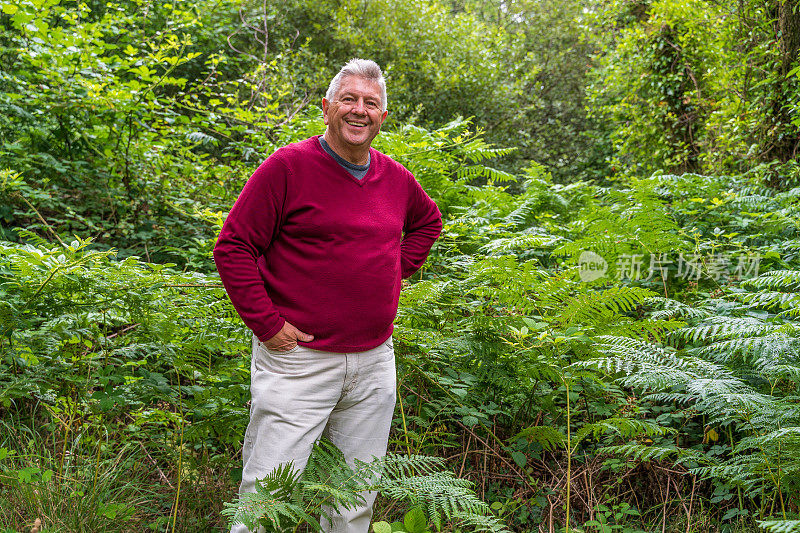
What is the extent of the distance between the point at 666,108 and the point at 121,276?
883cm

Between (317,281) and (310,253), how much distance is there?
11 cm

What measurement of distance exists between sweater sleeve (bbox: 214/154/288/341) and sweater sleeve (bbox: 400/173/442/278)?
0.82 m

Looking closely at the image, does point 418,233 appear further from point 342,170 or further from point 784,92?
point 784,92

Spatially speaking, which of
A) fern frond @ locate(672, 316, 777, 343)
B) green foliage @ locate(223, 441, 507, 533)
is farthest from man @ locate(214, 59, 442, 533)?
fern frond @ locate(672, 316, 777, 343)

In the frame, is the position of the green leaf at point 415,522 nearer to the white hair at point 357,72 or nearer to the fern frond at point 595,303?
the fern frond at point 595,303

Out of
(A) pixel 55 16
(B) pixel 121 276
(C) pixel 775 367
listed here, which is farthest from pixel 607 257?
(A) pixel 55 16

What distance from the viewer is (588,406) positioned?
359 cm

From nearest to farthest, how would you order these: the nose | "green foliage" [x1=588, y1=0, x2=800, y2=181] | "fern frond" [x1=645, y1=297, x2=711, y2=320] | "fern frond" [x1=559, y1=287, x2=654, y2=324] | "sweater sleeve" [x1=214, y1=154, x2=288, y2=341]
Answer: "sweater sleeve" [x1=214, y1=154, x2=288, y2=341] < the nose < "fern frond" [x1=559, y1=287, x2=654, y2=324] < "fern frond" [x1=645, y1=297, x2=711, y2=320] < "green foliage" [x1=588, y1=0, x2=800, y2=181]

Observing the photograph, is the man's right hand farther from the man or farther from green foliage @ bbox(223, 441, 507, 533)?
green foliage @ bbox(223, 441, 507, 533)

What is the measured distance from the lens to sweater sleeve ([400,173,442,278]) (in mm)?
3168

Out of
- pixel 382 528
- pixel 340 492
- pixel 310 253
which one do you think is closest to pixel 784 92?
pixel 310 253

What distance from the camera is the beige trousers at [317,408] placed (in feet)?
8.32

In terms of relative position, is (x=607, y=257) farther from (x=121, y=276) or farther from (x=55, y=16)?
(x=55, y=16)

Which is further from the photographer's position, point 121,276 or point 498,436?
point 498,436
